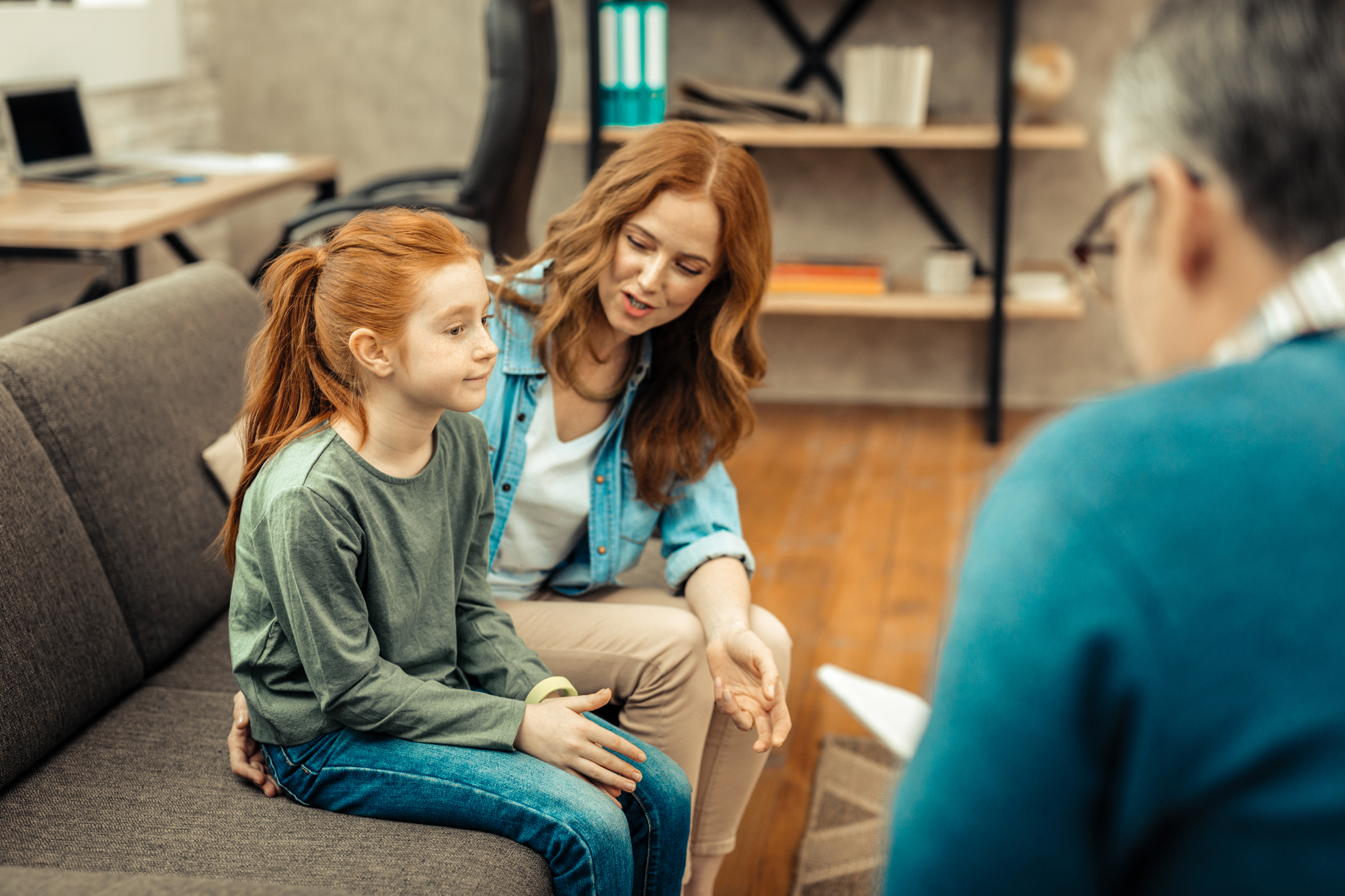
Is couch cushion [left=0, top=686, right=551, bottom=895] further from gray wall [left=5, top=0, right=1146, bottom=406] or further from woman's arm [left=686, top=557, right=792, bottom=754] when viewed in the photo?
gray wall [left=5, top=0, right=1146, bottom=406]

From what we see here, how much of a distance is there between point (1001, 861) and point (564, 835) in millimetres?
646

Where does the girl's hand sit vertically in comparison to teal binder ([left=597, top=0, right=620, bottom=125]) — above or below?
below

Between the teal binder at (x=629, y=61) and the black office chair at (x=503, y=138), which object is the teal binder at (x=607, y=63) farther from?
the black office chair at (x=503, y=138)

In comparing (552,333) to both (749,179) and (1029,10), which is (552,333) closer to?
(749,179)

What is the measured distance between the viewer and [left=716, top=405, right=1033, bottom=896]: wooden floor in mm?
1878

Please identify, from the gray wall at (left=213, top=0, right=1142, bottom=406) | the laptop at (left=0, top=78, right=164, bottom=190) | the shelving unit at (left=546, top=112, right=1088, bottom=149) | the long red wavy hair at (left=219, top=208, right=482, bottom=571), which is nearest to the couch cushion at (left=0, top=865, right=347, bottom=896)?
the long red wavy hair at (left=219, top=208, right=482, bottom=571)

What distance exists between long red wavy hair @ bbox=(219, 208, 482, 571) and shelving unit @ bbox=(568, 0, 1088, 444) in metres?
2.16

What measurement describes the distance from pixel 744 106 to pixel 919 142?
19.8 inches

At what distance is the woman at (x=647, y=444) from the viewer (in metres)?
1.39

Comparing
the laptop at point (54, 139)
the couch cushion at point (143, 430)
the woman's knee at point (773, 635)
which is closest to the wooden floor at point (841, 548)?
the woman's knee at point (773, 635)

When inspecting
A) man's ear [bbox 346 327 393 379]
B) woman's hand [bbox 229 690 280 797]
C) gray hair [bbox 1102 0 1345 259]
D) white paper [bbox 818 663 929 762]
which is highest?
gray hair [bbox 1102 0 1345 259]

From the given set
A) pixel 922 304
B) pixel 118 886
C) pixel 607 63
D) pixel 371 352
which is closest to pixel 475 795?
pixel 118 886

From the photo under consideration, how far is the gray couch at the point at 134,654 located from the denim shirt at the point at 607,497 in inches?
15.9

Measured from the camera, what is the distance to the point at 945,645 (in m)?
0.53
